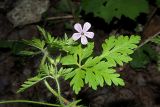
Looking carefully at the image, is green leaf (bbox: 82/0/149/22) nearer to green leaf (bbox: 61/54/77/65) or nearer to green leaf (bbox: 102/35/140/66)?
green leaf (bbox: 102/35/140/66)

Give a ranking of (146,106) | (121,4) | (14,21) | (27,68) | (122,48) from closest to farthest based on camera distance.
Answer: (122,48)
(146,106)
(121,4)
(27,68)
(14,21)

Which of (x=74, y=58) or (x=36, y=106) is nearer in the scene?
(x=74, y=58)

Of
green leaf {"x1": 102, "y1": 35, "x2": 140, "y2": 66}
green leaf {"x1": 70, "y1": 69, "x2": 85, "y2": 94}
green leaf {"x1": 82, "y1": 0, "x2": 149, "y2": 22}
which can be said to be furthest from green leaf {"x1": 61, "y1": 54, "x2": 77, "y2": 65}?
green leaf {"x1": 82, "y1": 0, "x2": 149, "y2": 22}

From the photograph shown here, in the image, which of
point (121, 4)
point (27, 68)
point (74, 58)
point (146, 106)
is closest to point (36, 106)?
point (27, 68)

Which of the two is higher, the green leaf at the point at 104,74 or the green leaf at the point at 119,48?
the green leaf at the point at 119,48

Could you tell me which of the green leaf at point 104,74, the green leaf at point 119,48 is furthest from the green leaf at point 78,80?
the green leaf at point 119,48

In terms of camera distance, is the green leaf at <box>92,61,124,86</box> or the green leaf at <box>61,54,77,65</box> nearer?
the green leaf at <box>92,61,124,86</box>

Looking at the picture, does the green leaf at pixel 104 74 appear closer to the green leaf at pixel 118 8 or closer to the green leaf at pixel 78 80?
the green leaf at pixel 78 80

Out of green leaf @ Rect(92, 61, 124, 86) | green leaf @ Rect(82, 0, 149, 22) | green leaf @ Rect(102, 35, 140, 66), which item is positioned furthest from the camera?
green leaf @ Rect(82, 0, 149, 22)

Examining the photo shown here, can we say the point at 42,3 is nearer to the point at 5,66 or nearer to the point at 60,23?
the point at 60,23
